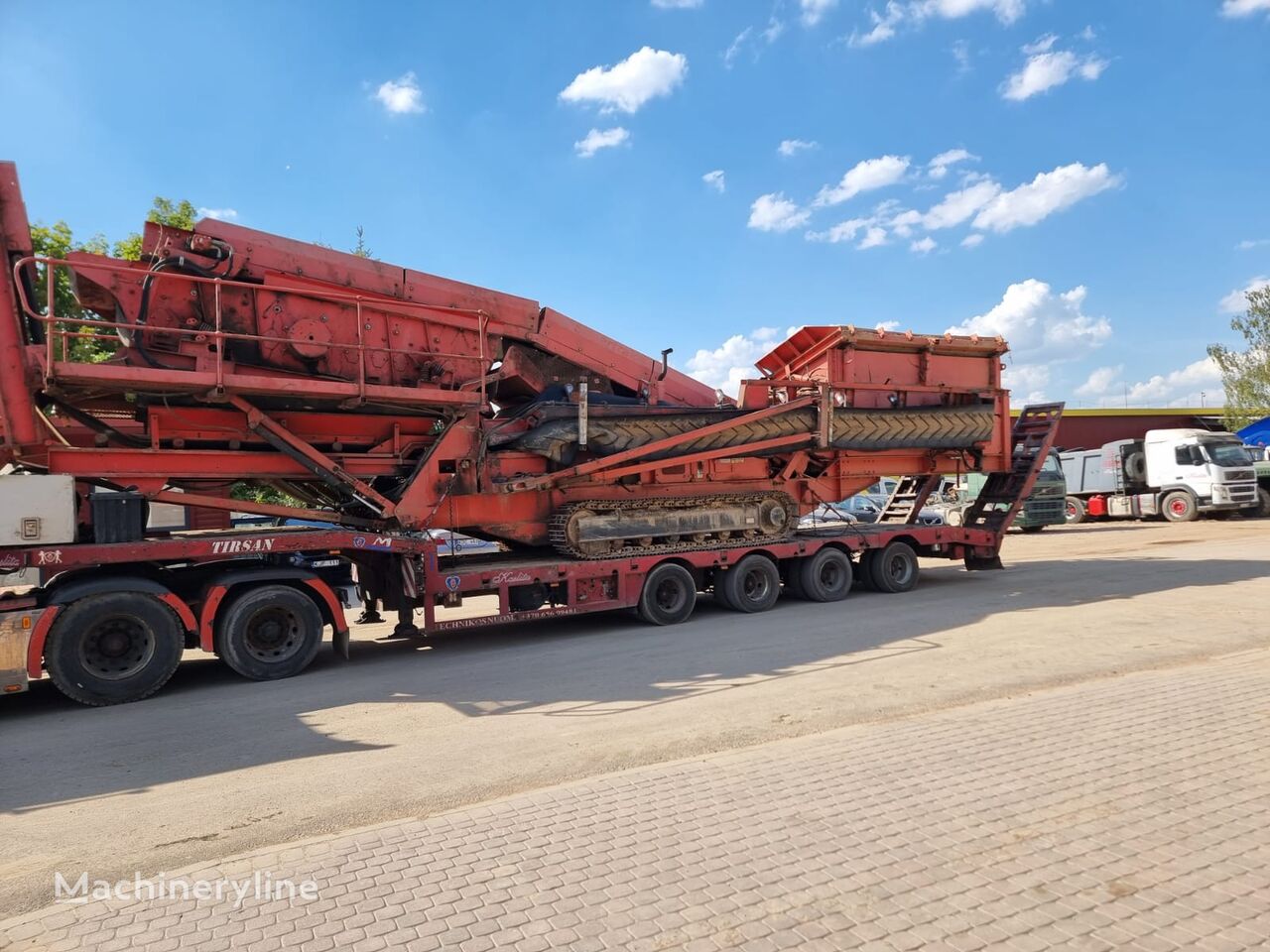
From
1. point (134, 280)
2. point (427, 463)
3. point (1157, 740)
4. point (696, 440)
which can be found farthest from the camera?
point (696, 440)

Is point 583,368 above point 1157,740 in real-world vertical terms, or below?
above

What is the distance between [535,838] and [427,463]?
20.3 ft

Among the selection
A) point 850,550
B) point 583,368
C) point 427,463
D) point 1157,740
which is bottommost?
point 1157,740

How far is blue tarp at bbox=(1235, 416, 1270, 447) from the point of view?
3678cm

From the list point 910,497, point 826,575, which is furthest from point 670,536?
point 910,497

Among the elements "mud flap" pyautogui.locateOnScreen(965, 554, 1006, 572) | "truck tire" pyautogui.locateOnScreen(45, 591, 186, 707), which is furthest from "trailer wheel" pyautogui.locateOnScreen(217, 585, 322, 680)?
"mud flap" pyautogui.locateOnScreen(965, 554, 1006, 572)

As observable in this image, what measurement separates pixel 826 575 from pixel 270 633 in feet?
26.3

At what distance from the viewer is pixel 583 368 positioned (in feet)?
36.4

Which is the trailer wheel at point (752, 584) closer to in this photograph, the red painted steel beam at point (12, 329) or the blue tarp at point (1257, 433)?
the red painted steel beam at point (12, 329)

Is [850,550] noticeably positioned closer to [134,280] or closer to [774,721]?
[774,721]

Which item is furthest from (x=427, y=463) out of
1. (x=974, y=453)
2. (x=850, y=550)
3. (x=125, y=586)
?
(x=974, y=453)

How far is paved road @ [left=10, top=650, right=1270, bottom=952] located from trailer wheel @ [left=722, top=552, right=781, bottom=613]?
612cm

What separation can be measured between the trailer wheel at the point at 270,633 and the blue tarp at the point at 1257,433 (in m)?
43.1

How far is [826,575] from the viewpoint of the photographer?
40.5 feet
